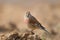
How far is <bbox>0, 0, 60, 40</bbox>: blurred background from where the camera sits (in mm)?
6375

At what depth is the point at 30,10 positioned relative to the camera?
6980 millimetres

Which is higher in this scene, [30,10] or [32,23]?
[30,10]

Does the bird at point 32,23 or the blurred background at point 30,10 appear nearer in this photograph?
the bird at point 32,23

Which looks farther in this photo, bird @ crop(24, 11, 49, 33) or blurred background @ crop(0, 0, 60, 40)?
blurred background @ crop(0, 0, 60, 40)

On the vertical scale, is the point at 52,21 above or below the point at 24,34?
above

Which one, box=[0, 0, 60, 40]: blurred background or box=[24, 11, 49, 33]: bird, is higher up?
box=[0, 0, 60, 40]: blurred background

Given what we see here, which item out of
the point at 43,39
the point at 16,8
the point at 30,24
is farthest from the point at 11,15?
the point at 43,39

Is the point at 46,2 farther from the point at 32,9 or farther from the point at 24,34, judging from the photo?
the point at 24,34

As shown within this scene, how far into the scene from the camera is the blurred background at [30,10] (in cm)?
637

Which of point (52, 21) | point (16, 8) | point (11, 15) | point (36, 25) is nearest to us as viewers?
point (36, 25)

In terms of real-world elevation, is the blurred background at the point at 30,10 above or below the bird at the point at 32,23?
above

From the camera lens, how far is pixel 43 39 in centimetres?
328

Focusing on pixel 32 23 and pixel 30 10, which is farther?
pixel 30 10

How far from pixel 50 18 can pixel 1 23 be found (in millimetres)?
1110
